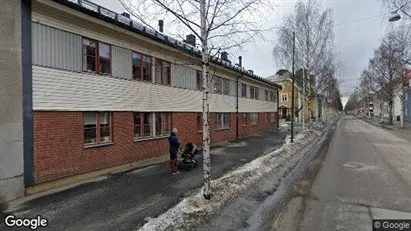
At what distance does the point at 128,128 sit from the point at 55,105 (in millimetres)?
3633

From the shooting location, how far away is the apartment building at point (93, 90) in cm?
903

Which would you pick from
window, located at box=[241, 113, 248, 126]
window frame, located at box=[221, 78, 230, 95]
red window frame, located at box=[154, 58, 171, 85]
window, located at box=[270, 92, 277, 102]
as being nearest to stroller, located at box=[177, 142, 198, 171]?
red window frame, located at box=[154, 58, 171, 85]

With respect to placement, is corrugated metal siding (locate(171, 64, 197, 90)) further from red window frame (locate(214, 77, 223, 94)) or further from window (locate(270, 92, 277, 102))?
window (locate(270, 92, 277, 102))

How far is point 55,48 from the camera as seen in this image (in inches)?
382

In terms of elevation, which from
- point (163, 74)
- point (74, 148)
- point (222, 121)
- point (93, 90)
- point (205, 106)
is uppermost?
point (163, 74)

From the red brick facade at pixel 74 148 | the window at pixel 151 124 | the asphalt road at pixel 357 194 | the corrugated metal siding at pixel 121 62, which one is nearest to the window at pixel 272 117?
the asphalt road at pixel 357 194

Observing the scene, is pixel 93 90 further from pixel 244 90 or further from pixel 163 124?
pixel 244 90

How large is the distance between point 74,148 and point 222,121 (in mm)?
13915

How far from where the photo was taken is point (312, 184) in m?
10.1

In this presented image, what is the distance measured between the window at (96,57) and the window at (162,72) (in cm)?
317

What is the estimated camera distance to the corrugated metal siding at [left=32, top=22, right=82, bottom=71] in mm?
9094

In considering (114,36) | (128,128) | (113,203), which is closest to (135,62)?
(114,36)

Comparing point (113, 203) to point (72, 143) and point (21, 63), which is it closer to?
point (72, 143)

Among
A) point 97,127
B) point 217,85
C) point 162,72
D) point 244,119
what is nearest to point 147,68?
point 162,72
